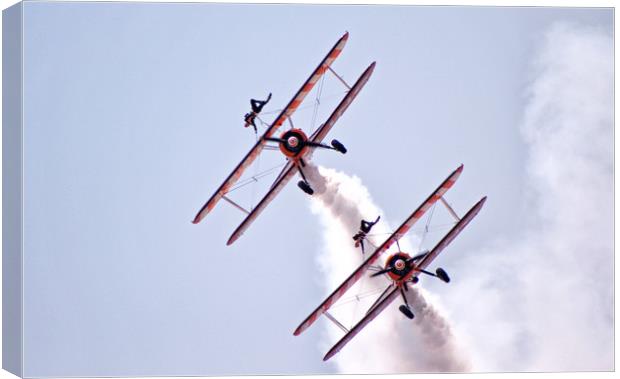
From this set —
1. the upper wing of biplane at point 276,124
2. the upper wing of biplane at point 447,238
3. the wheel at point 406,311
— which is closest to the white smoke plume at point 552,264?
the wheel at point 406,311

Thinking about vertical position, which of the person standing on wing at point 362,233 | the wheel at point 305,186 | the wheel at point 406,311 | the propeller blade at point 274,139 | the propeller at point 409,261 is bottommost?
the wheel at point 406,311

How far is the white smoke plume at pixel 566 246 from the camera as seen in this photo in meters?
29.0

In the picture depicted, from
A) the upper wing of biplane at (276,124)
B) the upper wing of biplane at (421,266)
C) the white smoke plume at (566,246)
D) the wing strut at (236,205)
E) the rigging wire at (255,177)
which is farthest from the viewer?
the rigging wire at (255,177)

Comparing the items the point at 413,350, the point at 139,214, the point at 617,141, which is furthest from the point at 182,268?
the point at 617,141

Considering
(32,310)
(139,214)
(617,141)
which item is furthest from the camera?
(139,214)

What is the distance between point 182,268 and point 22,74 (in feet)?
19.5

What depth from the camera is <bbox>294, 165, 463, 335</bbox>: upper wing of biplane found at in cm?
3005

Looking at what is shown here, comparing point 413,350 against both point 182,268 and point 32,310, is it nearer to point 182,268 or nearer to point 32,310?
point 182,268

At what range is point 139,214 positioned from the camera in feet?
102

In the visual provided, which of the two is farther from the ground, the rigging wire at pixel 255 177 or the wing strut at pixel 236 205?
the rigging wire at pixel 255 177

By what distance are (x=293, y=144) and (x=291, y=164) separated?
29.1 inches

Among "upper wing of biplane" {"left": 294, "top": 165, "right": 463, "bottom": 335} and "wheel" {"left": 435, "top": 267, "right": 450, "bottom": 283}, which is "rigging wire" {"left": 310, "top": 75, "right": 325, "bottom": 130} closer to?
"upper wing of biplane" {"left": 294, "top": 165, "right": 463, "bottom": 335}

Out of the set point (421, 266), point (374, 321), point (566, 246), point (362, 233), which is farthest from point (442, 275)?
point (374, 321)

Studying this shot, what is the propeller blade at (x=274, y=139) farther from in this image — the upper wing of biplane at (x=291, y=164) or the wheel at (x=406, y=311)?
the wheel at (x=406, y=311)
